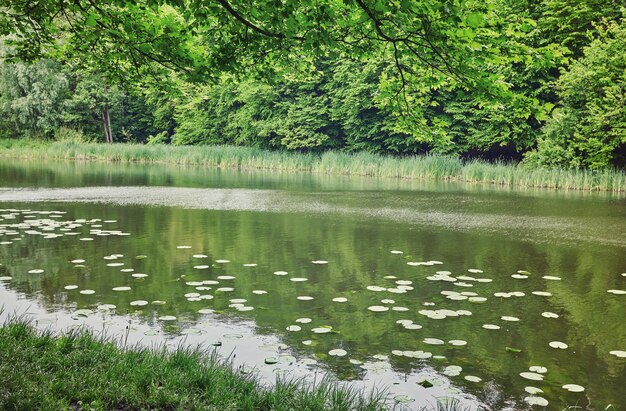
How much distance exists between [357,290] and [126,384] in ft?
15.2

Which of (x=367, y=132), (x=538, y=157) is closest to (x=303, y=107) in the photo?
(x=367, y=132)

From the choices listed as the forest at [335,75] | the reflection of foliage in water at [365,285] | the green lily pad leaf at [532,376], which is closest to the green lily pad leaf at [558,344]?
the reflection of foliage in water at [365,285]

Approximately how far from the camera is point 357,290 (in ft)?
27.7

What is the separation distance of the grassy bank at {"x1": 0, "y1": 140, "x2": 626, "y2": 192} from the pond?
35.8ft

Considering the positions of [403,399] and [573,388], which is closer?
[403,399]

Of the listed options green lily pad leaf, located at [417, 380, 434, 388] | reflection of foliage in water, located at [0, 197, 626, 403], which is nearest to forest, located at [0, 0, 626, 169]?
reflection of foliage in water, located at [0, 197, 626, 403]

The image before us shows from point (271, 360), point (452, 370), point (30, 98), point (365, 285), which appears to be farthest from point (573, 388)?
point (30, 98)

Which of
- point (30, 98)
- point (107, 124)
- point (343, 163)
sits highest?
point (30, 98)

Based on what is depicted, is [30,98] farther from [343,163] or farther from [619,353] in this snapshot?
[619,353]

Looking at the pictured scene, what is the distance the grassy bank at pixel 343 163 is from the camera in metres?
27.7

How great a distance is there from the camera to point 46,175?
28812 millimetres

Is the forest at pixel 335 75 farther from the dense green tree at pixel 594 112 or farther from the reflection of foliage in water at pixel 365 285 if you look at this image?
the reflection of foliage in water at pixel 365 285

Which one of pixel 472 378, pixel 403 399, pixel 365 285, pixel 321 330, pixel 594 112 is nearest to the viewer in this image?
pixel 403 399

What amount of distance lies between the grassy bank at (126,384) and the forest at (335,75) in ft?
10.1
